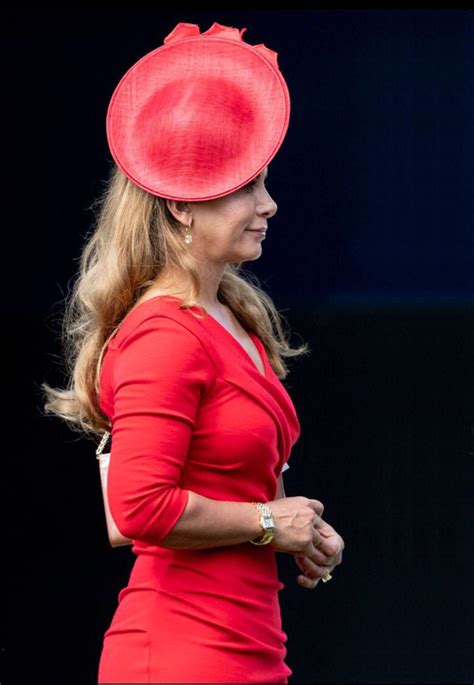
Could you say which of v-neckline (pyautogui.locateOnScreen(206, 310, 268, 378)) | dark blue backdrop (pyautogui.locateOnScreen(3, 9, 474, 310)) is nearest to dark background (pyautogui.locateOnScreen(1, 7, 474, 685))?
dark blue backdrop (pyautogui.locateOnScreen(3, 9, 474, 310))

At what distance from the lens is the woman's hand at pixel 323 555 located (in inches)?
61.3

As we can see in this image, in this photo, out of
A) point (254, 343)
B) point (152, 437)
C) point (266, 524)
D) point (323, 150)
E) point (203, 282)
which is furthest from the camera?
point (323, 150)

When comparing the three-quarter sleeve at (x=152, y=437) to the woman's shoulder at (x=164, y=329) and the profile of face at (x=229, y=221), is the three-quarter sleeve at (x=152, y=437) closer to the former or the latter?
the woman's shoulder at (x=164, y=329)

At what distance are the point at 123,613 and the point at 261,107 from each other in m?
0.63

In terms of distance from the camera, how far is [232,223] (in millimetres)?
1518

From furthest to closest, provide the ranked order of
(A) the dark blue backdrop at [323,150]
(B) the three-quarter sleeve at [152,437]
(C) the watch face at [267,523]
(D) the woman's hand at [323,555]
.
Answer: (A) the dark blue backdrop at [323,150] < (D) the woman's hand at [323,555] < (C) the watch face at [267,523] < (B) the three-quarter sleeve at [152,437]

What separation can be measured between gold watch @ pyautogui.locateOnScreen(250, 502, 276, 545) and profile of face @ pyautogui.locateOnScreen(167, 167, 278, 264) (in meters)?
0.30

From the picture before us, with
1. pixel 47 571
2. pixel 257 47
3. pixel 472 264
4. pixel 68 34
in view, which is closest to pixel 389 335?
pixel 472 264

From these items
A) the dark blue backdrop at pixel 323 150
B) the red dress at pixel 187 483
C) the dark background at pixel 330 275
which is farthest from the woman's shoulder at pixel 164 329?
the dark blue backdrop at pixel 323 150

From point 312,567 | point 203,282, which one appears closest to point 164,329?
point 203,282

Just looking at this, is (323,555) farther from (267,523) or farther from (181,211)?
(181,211)

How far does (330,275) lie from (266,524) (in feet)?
15.3

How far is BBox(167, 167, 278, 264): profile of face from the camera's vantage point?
4.97 ft

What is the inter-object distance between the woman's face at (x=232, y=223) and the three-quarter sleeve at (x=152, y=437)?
0.19m
